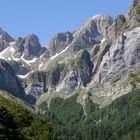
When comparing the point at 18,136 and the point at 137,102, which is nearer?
the point at 137,102

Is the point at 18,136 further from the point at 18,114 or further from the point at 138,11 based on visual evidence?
the point at 18,114

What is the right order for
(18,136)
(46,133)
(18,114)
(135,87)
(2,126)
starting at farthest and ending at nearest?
(46,133), (18,114), (18,136), (2,126), (135,87)

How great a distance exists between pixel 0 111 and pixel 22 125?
3570cm

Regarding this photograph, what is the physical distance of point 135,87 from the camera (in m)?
30.1

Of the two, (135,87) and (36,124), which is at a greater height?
(36,124)

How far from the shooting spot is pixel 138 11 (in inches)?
1211

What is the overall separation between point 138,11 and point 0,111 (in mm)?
22591

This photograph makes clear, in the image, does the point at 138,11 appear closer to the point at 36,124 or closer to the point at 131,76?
the point at 131,76

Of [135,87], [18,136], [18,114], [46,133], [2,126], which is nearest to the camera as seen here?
[135,87]

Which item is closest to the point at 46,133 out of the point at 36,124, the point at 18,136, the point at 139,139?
the point at 36,124

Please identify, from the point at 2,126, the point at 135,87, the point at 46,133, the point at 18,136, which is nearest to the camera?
the point at 135,87

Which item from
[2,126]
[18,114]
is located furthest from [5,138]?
[18,114]

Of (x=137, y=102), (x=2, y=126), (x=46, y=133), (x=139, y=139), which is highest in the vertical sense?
(x=46, y=133)

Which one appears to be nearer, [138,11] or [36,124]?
[138,11]
